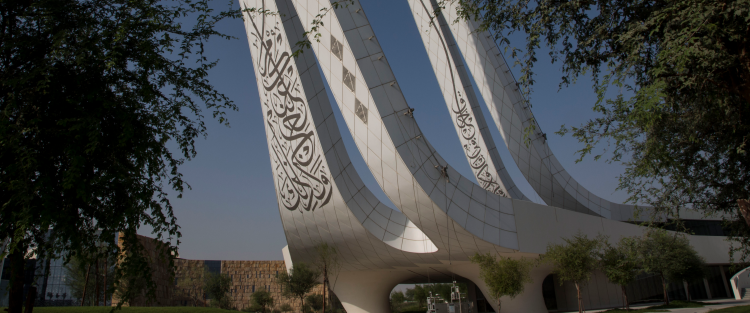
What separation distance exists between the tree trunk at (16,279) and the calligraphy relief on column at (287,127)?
→ 13.5m

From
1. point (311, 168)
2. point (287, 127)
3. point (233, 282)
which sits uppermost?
point (287, 127)

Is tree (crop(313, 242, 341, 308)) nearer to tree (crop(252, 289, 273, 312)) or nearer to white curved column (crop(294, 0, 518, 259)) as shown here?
white curved column (crop(294, 0, 518, 259))

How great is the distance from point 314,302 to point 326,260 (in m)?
18.6

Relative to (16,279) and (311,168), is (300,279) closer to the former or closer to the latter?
(311,168)

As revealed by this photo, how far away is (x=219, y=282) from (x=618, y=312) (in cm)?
2621

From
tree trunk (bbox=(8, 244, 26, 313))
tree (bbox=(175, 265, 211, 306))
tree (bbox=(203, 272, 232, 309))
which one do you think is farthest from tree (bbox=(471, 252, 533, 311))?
tree (bbox=(175, 265, 211, 306))

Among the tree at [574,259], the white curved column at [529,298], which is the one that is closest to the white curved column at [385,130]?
the tree at [574,259]

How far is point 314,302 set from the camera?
128 ft

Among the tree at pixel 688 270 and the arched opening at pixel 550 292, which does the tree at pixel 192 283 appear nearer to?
the arched opening at pixel 550 292

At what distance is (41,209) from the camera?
4781 millimetres

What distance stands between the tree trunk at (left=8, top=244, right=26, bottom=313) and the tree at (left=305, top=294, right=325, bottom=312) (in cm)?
3510

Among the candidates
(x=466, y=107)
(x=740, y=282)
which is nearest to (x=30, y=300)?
(x=466, y=107)

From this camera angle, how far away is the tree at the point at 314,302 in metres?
38.7

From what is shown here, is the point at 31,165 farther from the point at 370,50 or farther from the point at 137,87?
the point at 370,50
